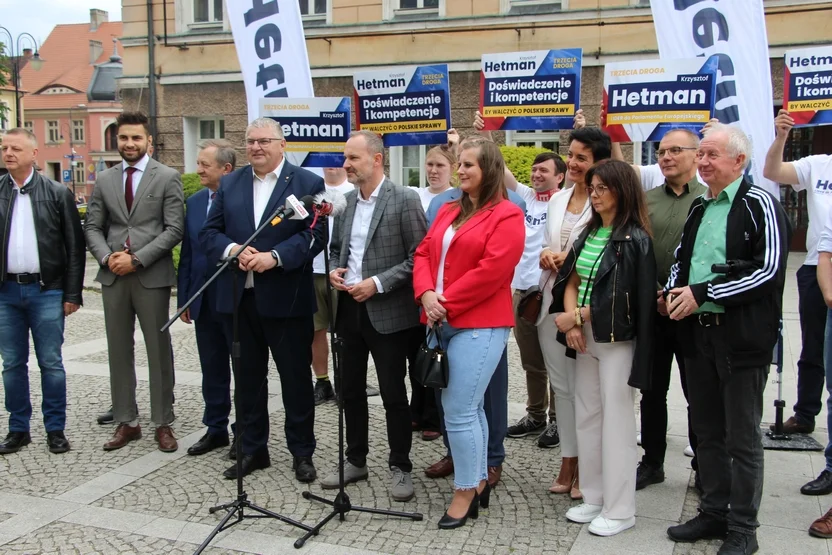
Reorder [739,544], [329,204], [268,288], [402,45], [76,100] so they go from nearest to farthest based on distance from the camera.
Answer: [739,544] < [329,204] < [268,288] < [402,45] < [76,100]

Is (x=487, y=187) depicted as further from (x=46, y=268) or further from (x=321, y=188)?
(x=46, y=268)

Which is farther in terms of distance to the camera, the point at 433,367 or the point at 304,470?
the point at 304,470

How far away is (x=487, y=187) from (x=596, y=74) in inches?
433

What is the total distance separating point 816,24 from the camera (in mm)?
12883

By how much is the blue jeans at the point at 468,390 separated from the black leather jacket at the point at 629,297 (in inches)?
21.2

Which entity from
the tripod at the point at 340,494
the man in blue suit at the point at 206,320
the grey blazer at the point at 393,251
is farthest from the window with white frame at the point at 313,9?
the tripod at the point at 340,494

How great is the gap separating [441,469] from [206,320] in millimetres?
1990

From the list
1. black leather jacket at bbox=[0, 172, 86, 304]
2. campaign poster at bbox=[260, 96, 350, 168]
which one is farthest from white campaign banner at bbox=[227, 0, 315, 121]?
black leather jacket at bbox=[0, 172, 86, 304]

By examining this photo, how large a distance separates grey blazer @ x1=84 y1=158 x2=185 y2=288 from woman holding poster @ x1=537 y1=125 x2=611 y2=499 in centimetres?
267

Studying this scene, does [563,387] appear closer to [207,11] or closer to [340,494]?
[340,494]

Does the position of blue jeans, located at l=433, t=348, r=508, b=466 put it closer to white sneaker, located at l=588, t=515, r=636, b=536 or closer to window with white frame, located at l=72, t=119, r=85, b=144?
white sneaker, located at l=588, t=515, r=636, b=536


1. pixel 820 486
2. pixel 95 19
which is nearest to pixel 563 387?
pixel 820 486

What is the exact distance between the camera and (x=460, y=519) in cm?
418

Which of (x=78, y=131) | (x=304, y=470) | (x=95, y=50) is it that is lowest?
(x=304, y=470)
